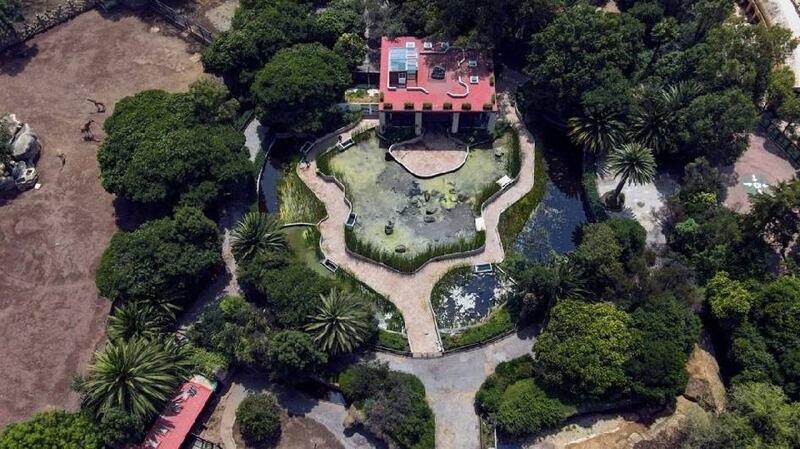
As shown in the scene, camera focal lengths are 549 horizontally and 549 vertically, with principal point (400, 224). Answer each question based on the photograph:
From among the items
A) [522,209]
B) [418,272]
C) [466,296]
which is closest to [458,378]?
[466,296]

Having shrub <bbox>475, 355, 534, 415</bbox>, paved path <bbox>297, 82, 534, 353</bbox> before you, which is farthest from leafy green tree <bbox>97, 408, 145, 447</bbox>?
shrub <bbox>475, 355, 534, 415</bbox>

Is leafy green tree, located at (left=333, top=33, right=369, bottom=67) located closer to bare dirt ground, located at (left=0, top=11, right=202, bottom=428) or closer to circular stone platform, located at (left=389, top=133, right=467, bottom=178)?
circular stone platform, located at (left=389, top=133, right=467, bottom=178)

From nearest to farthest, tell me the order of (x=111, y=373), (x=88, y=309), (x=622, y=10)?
(x=111, y=373)
(x=88, y=309)
(x=622, y=10)

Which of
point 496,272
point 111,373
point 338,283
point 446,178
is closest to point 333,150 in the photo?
point 446,178

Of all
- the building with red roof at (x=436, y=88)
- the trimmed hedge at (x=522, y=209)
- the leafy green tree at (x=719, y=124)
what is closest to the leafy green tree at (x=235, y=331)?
the trimmed hedge at (x=522, y=209)

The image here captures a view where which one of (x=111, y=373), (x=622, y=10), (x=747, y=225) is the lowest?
(x=111, y=373)

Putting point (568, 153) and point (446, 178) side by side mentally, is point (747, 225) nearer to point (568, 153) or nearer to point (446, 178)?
point (568, 153)
